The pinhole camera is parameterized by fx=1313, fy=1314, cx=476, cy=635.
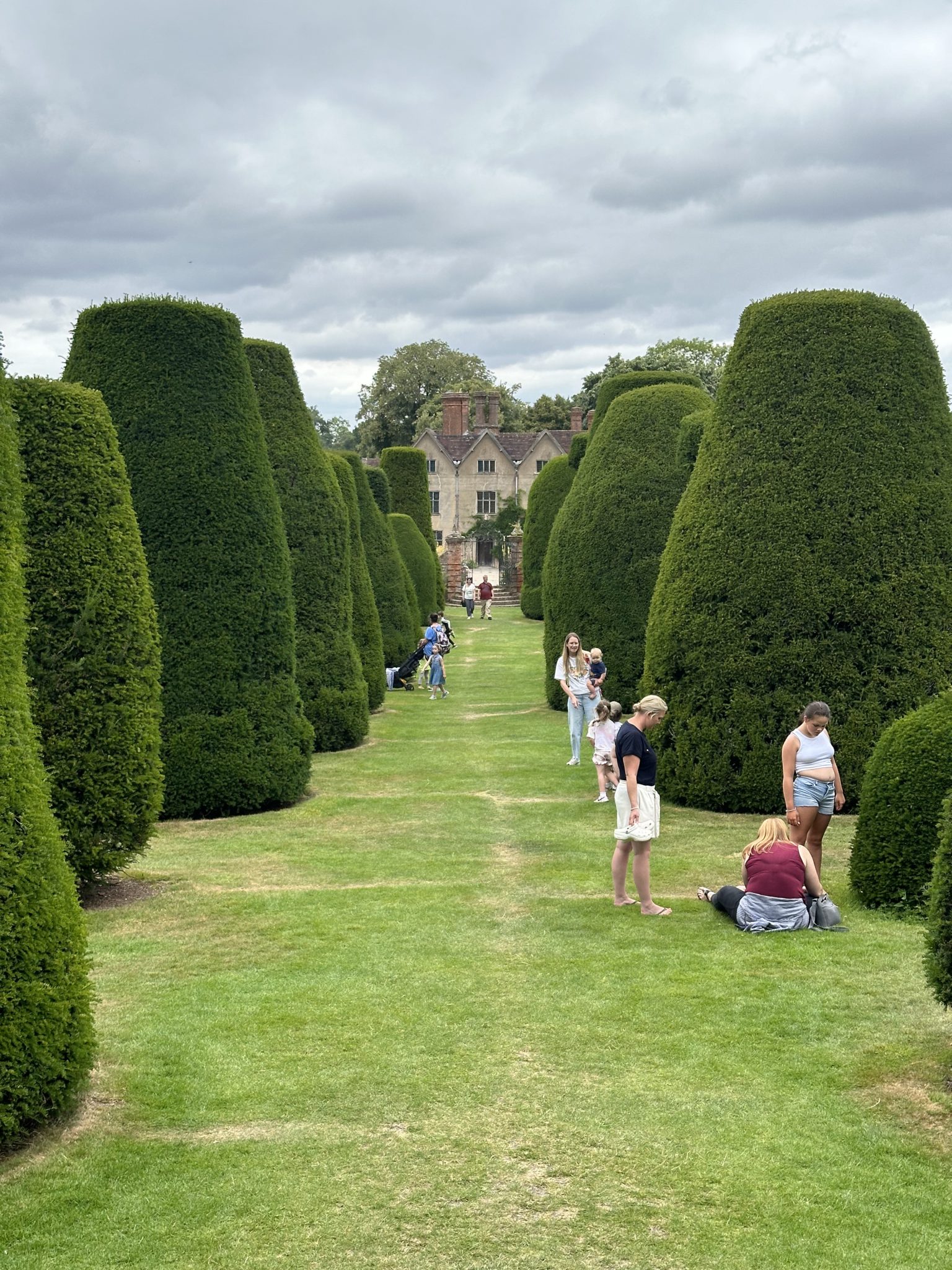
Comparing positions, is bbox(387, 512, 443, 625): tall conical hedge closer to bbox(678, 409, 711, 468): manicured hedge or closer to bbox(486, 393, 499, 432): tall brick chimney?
bbox(678, 409, 711, 468): manicured hedge

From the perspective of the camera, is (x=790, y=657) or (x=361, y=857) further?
(x=790, y=657)

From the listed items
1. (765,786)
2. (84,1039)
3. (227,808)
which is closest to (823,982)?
(84,1039)

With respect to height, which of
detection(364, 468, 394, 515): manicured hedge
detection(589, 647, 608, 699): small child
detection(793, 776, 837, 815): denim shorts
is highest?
detection(364, 468, 394, 515): manicured hedge

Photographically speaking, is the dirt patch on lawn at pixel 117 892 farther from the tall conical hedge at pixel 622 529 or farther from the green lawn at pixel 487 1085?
the tall conical hedge at pixel 622 529

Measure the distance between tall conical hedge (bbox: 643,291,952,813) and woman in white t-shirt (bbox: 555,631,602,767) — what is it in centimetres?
273

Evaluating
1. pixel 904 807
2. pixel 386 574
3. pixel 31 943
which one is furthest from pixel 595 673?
pixel 31 943

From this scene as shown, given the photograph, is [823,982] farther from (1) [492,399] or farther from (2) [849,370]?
(1) [492,399]

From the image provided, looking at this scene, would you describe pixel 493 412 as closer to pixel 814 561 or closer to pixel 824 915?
pixel 814 561

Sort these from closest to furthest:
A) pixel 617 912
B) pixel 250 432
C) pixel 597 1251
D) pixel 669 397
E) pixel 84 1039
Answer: pixel 597 1251 → pixel 84 1039 → pixel 617 912 → pixel 250 432 → pixel 669 397

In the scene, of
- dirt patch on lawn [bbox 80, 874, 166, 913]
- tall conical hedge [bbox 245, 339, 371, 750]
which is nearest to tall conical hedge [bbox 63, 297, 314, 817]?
dirt patch on lawn [bbox 80, 874, 166, 913]

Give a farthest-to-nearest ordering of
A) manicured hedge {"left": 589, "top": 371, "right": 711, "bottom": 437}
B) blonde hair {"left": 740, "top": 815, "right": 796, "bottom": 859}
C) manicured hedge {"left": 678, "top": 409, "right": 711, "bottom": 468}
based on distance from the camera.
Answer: manicured hedge {"left": 589, "top": 371, "right": 711, "bottom": 437}
manicured hedge {"left": 678, "top": 409, "right": 711, "bottom": 468}
blonde hair {"left": 740, "top": 815, "right": 796, "bottom": 859}

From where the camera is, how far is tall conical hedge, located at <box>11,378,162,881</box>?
1013 cm

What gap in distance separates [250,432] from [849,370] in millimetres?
6682

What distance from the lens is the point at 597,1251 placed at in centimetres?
487
